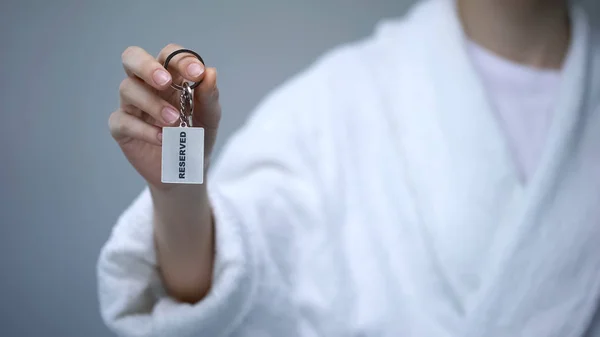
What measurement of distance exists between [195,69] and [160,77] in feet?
0.10

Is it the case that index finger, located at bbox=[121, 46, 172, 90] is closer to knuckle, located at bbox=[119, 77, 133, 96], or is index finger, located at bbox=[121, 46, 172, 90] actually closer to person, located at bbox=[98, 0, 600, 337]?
knuckle, located at bbox=[119, 77, 133, 96]

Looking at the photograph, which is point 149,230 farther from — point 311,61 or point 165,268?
point 311,61

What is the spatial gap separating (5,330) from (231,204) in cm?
27

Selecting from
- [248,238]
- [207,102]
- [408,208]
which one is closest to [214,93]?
[207,102]

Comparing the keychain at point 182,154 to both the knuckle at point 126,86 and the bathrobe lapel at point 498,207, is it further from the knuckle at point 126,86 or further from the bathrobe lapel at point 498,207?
the bathrobe lapel at point 498,207

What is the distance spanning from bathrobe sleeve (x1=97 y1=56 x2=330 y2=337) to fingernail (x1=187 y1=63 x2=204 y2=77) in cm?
19

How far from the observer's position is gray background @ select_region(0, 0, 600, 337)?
1.87 ft

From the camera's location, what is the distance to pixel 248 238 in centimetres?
62

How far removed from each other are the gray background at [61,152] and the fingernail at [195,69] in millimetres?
194

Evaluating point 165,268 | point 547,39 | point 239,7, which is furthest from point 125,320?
point 547,39

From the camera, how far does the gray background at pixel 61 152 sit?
570 mm

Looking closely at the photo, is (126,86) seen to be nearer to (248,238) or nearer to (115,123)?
(115,123)

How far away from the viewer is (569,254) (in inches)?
26.7

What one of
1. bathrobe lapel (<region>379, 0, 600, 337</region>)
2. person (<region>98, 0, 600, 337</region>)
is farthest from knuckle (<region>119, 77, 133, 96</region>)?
bathrobe lapel (<region>379, 0, 600, 337</region>)
